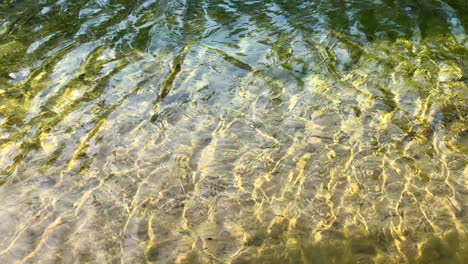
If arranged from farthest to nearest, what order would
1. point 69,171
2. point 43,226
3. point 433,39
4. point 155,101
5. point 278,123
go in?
1. point 433,39
2. point 155,101
3. point 278,123
4. point 69,171
5. point 43,226

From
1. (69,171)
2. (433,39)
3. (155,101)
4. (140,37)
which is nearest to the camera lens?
(69,171)

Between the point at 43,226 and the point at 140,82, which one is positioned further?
the point at 140,82

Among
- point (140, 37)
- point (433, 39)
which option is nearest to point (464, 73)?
point (433, 39)

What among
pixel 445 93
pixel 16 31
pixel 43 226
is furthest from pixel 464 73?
pixel 16 31

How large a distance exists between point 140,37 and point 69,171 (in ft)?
10.6

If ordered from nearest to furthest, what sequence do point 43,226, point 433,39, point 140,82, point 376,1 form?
1. point 43,226
2. point 140,82
3. point 433,39
4. point 376,1

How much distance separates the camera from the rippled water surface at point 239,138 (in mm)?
3619

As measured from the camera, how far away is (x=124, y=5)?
26.5 ft

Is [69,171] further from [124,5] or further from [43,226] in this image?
[124,5]

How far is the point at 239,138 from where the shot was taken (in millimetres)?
4707

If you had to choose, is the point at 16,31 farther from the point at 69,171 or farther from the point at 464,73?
the point at 464,73

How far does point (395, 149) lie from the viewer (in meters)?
4.40

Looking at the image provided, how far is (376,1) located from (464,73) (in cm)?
270

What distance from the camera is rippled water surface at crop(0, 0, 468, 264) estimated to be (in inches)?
142
